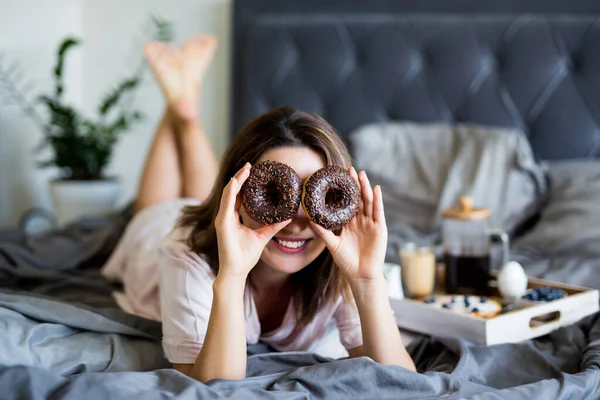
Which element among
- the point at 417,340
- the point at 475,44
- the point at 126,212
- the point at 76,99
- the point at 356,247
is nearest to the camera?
the point at 356,247

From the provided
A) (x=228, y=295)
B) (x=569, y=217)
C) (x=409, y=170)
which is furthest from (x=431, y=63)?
(x=228, y=295)

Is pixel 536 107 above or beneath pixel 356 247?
above

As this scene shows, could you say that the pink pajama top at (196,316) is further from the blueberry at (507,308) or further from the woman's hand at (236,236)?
the blueberry at (507,308)

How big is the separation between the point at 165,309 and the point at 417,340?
541 millimetres

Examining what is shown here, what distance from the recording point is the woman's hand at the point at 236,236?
1.15 m

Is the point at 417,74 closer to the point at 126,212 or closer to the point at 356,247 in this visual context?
the point at 126,212

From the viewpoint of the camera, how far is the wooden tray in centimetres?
146

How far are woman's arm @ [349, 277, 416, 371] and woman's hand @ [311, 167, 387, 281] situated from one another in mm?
18

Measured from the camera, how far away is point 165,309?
1307 millimetres

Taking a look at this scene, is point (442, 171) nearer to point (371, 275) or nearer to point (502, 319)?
point (502, 319)

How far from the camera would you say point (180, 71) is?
2.47 meters

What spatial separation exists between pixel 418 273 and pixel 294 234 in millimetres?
632

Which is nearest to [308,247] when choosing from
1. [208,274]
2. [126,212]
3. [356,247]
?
[356,247]

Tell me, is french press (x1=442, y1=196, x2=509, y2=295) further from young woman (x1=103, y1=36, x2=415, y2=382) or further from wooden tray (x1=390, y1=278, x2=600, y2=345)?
young woman (x1=103, y1=36, x2=415, y2=382)
